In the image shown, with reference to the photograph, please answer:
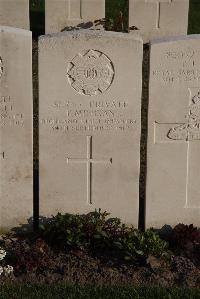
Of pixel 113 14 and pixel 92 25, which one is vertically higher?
pixel 113 14

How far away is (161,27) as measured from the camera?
14227 mm

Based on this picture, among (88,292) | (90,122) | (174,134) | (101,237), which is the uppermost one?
(90,122)

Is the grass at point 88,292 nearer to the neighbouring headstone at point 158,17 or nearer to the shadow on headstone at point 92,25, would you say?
the shadow on headstone at point 92,25

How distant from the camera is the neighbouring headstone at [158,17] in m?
14.0

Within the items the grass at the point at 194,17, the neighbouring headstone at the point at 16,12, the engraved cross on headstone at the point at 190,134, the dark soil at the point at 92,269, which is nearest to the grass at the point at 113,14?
the grass at the point at 194,17

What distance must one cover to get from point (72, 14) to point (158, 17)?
1.82 metres

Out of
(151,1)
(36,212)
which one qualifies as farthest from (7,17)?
(36,212)

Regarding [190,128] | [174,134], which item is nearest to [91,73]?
[174,134]

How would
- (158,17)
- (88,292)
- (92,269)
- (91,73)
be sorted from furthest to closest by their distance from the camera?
(158,17), (91,73), (92,269), (88,292)

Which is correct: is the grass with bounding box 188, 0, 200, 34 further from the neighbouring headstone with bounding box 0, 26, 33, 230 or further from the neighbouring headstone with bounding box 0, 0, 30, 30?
the neighbouring headstone with bounding box 0, 26, 33, 230

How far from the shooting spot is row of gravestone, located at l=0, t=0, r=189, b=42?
1377 cm

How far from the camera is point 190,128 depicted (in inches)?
267

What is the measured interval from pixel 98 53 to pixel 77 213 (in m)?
1.69

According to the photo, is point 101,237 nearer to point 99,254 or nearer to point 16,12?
point 99,254
